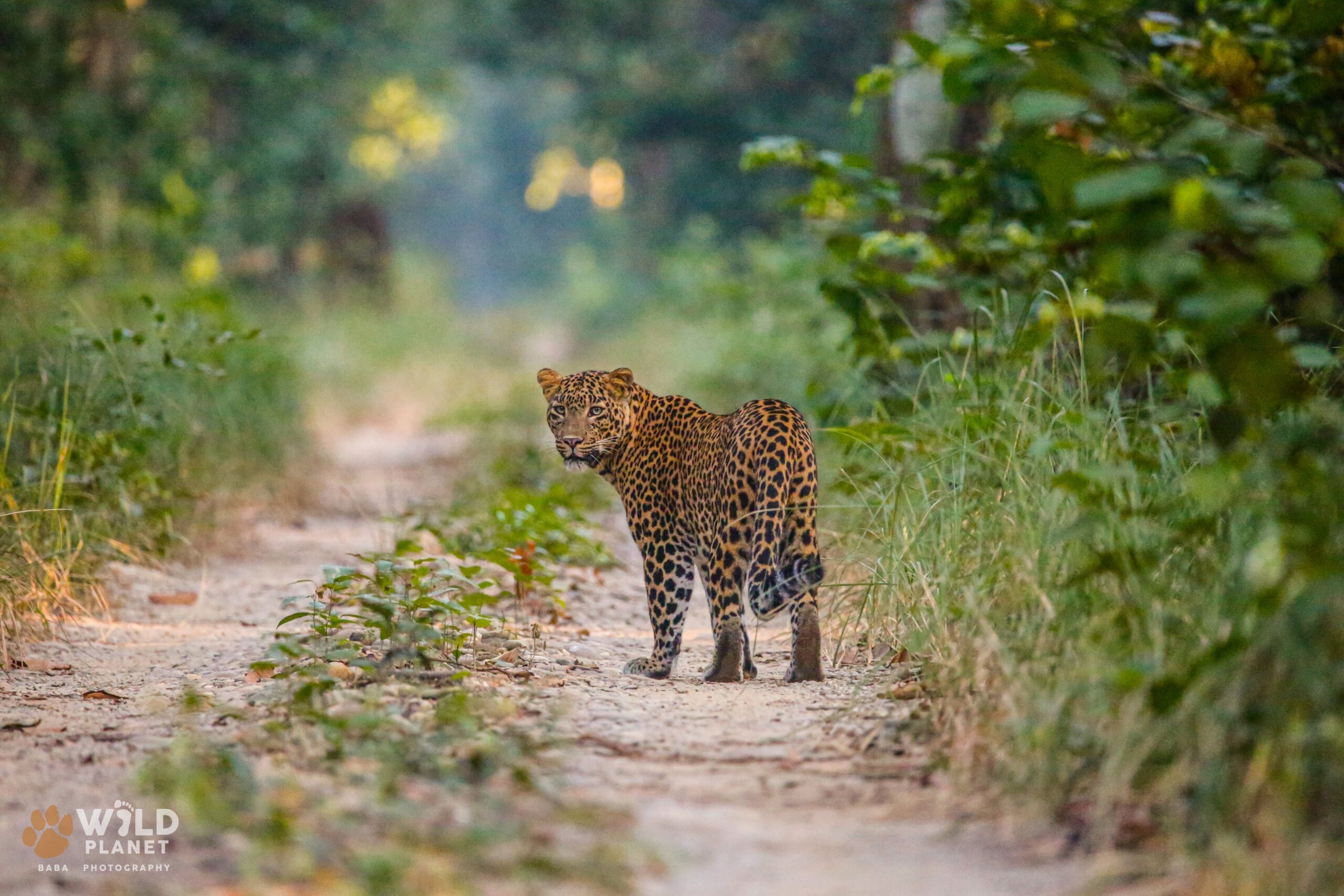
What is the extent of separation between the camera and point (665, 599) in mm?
4980

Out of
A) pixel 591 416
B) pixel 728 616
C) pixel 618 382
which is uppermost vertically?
pixel 618 382

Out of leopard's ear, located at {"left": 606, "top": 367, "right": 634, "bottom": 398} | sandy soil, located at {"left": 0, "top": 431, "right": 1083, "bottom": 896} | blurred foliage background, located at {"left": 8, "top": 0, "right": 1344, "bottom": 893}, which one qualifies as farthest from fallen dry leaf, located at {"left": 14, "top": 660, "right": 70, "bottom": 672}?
leopard's ear, located at {"left": 606, "top": 367, "right": 634, "bottom": 398}

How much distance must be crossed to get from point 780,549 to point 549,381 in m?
1.35

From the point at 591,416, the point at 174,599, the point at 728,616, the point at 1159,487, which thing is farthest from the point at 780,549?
the point at 174,599

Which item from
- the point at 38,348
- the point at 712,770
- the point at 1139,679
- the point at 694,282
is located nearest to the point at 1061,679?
the point at 1139,679

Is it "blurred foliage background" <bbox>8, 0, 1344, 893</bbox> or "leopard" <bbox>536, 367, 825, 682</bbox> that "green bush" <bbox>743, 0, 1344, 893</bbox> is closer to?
"blurred foliage background" <bbox>8, 0, 1344, 893</bbox>

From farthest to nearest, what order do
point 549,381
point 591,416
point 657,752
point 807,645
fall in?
point 549,381, point 591,416, point 807,645, point 657,752

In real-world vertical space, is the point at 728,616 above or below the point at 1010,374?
below

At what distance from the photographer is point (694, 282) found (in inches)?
702

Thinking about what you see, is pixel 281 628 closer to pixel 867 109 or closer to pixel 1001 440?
pixel 1001 440

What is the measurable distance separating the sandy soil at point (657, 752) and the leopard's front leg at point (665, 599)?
11cm

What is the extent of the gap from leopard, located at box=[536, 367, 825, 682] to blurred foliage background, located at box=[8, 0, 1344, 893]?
0.87 feet

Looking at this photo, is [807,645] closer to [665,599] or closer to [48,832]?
[665,599]

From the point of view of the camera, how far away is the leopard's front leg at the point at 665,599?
16.2 ft
